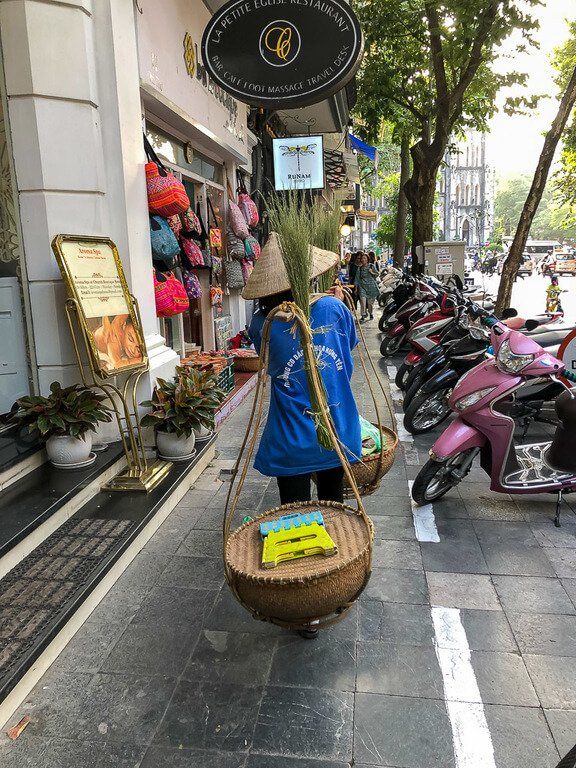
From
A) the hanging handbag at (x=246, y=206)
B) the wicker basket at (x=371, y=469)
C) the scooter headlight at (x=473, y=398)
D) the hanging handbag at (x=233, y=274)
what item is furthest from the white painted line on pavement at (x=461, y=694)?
the hanging handbag at (x=246, y=206)

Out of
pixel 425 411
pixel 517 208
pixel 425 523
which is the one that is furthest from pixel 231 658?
pixel 517 208

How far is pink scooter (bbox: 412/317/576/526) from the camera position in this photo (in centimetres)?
380

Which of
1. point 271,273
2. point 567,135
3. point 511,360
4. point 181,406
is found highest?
point 567,135

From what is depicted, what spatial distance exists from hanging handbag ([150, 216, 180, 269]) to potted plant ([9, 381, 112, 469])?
5.21 ft

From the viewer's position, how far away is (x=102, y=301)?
383 centimetres

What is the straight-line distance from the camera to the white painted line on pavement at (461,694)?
1959 millimetres

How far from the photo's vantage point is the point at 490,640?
8.41 feet

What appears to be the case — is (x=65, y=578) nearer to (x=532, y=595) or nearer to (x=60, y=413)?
(x=60, y=413)

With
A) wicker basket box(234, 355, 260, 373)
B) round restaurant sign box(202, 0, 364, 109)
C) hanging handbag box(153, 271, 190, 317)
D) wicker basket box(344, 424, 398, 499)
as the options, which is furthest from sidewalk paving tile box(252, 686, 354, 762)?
wicker basket box(234, 355, 260, 373)

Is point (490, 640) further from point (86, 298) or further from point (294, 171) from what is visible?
point (294, 171)

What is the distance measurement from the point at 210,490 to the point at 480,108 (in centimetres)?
1252

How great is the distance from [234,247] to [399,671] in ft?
21.2

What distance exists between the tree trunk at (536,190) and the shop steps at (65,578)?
6160mm

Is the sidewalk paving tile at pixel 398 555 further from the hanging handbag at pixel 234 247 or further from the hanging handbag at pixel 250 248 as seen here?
the hanging handbag at pixel 250 248
